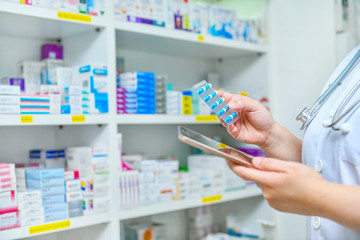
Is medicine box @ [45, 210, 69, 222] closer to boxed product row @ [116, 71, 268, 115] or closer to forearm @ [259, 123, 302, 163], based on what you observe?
boxed product row @ [116, 71, 268, 115]

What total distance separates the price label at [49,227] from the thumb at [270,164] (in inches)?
48.1

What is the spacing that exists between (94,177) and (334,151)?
4.19ft

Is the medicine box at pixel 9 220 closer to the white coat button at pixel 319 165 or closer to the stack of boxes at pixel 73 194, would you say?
the stack of boxes at pixel 73 194

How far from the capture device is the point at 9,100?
1838 millimetres

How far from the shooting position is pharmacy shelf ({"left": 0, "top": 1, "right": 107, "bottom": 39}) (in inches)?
74.4

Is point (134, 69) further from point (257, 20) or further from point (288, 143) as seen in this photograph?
→ point (288, 143)

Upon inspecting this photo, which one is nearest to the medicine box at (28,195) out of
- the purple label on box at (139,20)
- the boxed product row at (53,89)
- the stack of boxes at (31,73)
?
the boxed product row at (53,89)

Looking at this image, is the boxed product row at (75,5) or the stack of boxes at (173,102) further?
the stack of boxes at (173,102)

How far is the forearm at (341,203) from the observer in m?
0.95

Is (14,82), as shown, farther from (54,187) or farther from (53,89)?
(54,187)

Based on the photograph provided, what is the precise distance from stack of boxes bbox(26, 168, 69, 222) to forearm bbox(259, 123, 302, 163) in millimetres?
1030

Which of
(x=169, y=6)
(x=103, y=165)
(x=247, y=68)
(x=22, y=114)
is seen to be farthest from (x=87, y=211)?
(x=247, y=68)

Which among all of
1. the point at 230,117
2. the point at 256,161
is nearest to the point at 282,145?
the point at 230,117

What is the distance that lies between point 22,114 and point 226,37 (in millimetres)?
1489
